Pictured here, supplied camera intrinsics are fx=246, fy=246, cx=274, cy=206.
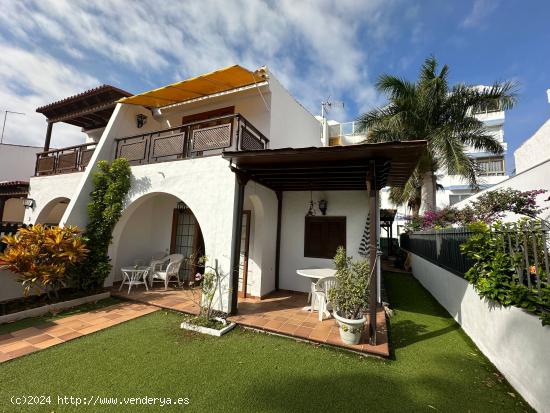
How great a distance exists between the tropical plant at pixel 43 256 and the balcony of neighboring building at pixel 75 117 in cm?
443

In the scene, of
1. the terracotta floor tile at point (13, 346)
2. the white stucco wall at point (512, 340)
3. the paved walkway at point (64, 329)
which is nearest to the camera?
the white stucco wall at point (512, 340)

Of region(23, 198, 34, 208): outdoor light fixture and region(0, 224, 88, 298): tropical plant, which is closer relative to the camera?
region(0, 224, 88, 298): tropical plant

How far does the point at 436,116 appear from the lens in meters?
Result: 14.0

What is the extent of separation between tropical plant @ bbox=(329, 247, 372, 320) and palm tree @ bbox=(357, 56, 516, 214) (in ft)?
34.9

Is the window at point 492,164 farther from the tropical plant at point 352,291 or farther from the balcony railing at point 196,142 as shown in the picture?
the tropical plant at point 352,291

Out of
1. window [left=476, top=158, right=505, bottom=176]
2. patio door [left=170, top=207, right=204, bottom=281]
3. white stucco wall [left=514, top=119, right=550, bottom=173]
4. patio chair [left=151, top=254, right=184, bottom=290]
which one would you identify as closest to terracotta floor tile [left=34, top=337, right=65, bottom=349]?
patio chair [left=151, top=254, right=184, bottom=290]

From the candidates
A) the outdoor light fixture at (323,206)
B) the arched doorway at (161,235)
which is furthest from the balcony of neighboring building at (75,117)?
the outdoor light fixture at (323,206)

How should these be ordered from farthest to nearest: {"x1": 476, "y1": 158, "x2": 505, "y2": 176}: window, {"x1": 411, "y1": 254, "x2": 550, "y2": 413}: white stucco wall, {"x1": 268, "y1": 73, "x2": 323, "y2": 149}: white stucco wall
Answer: {"x1": 476, "y1": 158, "x2": 505, "y2": 176}: window
{"x1": 268, "y1": 73, "x2": 323, "y2": 149}: white stucco wall
{"x1": 411, "y1": 254, "x2": 550, "y2": 413}: white stucco wall

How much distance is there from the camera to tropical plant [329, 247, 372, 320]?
16.8 feet

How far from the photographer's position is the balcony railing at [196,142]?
291 inches

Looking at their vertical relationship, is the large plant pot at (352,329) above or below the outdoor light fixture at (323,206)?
below

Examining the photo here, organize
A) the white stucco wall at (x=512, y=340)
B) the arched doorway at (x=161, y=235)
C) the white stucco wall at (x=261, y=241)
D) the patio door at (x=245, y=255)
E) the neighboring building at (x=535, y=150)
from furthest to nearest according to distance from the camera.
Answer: the neighboring building at (x=535, y=150) → the arched doorway at (x=161, y=235) → the patio door at (x=245, y=255) → the white stucco wall at (x=261, y=241) → the white stucco wall at (x=512, y=340)

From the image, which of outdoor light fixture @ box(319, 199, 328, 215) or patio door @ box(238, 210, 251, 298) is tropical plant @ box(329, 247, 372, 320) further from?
patio door @ box(238, 210, 251, 298)

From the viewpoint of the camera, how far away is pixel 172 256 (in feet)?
31.3
